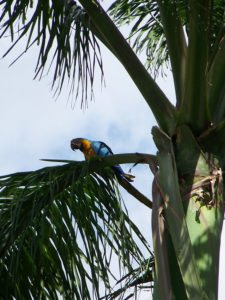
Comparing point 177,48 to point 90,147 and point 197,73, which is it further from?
point 90,147

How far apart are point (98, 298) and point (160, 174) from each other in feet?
2.33

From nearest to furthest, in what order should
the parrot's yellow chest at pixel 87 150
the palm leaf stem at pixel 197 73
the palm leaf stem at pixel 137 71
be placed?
the palm leaf stem at pixel 197 73, the palm leaf stem at pixel 137 71, the parrot's yellow chest at pixel 87 150

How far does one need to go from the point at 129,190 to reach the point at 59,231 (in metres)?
0.45

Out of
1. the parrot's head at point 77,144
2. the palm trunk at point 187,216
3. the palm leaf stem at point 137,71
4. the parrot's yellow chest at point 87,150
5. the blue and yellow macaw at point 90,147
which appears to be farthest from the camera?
the parrot's head at point 77,144

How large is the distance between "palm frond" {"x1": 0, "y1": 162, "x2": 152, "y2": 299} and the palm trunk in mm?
505

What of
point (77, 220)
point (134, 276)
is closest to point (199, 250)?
point (134, 276)

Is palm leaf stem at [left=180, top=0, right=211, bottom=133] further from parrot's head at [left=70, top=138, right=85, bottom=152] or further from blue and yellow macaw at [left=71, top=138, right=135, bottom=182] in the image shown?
parrot's head at [left=70, top=138, right=85, bottom=152]

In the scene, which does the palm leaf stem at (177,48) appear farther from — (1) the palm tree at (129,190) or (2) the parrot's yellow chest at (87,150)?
(2) the parrot's yellow chest at (87,150)

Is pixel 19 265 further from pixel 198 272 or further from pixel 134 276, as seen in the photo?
pixel 198 272

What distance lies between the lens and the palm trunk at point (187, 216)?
265cm

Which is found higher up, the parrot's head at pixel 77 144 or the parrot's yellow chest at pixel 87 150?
the parrot's head at pixel 77 144

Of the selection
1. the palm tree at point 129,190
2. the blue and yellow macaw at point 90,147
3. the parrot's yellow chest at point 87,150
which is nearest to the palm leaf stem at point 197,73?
the palm tree at point 129,190

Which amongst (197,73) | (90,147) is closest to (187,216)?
(197,73)

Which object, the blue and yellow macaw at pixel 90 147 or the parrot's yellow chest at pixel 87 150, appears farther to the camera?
the parrot's yellow chest at pixel 87 150
